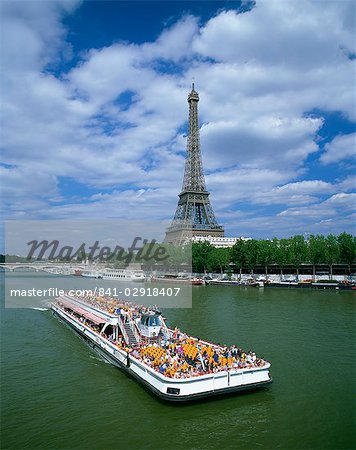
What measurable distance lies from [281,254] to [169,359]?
66744mm

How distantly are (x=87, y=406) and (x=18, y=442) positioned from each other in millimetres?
3623

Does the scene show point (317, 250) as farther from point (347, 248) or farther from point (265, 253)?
point (265, 253)

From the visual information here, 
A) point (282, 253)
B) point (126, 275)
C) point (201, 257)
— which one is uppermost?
point (282, 253)

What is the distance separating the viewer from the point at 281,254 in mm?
83250

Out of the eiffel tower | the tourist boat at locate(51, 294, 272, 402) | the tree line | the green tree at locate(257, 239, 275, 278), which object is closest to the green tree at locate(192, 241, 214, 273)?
the tree line

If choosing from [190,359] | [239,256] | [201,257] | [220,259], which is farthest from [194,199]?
[190,359]

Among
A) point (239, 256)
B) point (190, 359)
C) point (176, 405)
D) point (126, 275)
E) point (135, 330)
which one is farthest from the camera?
point (126, 275)

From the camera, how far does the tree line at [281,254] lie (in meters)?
75.9

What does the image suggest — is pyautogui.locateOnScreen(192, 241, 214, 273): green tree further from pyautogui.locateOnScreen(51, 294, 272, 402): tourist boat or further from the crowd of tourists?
the crowd of tourists

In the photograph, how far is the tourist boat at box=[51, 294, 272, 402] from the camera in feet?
59.6

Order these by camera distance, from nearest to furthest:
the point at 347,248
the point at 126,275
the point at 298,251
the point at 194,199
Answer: the point at 347,248 < the point at 298,251 < the point at 126,275 < the point at 194,199

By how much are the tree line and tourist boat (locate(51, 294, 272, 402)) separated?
5590 centimetres

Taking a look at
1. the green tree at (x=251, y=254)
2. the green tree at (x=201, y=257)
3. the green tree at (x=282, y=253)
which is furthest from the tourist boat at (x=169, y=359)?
the green tree at (x=201, y=257)

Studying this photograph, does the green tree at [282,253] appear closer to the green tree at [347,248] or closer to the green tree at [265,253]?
the green tree at [265,253]
